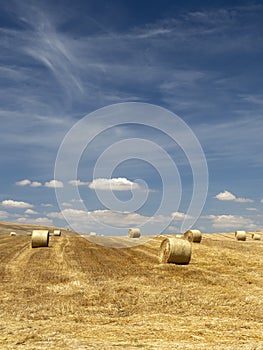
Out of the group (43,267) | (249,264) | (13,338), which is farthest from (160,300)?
(249,264)

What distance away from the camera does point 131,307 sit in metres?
11.6

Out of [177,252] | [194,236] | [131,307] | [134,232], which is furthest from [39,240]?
[131,307]

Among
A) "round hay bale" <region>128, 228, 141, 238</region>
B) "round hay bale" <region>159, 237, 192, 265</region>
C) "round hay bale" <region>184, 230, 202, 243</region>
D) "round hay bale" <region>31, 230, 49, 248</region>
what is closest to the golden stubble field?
"round hay bale" <region>159, 237, 192, 265</region>

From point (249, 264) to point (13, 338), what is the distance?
1613cm

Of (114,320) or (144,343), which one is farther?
(114,320)

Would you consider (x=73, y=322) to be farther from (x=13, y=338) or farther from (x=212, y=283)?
(x=212, y=283)

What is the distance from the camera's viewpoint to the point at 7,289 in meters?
14.4

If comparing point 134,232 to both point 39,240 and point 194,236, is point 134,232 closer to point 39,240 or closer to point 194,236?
point 194,236

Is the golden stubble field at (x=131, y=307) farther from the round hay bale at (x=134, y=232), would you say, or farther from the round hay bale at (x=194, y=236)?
the round hay bale at (x=134, y=232)

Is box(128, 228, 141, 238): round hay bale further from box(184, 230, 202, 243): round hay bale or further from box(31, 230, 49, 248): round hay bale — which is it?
box(31, 230, 49, 248): round hay bale

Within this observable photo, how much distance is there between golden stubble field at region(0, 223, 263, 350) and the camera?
8.41m

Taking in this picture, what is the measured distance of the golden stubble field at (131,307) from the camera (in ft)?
27.6

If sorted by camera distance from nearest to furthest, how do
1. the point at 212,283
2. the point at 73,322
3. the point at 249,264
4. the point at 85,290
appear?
1. the point at 73,322
2. the point at 85,290
3. the point at 212,283
4. the point at 249,264

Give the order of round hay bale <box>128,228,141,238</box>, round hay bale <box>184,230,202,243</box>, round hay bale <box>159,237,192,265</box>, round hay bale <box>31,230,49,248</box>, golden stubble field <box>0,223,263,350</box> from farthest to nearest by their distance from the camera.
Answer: round hay bale <box>128,228,141,238</box> → round hay bale <box>184,230,202,243</box> → round hay bale <box>31,230,49,248</box> → round hay bale <box>159,237,192,265</box> → golden stubble field <box>0,223,263,350</box>
